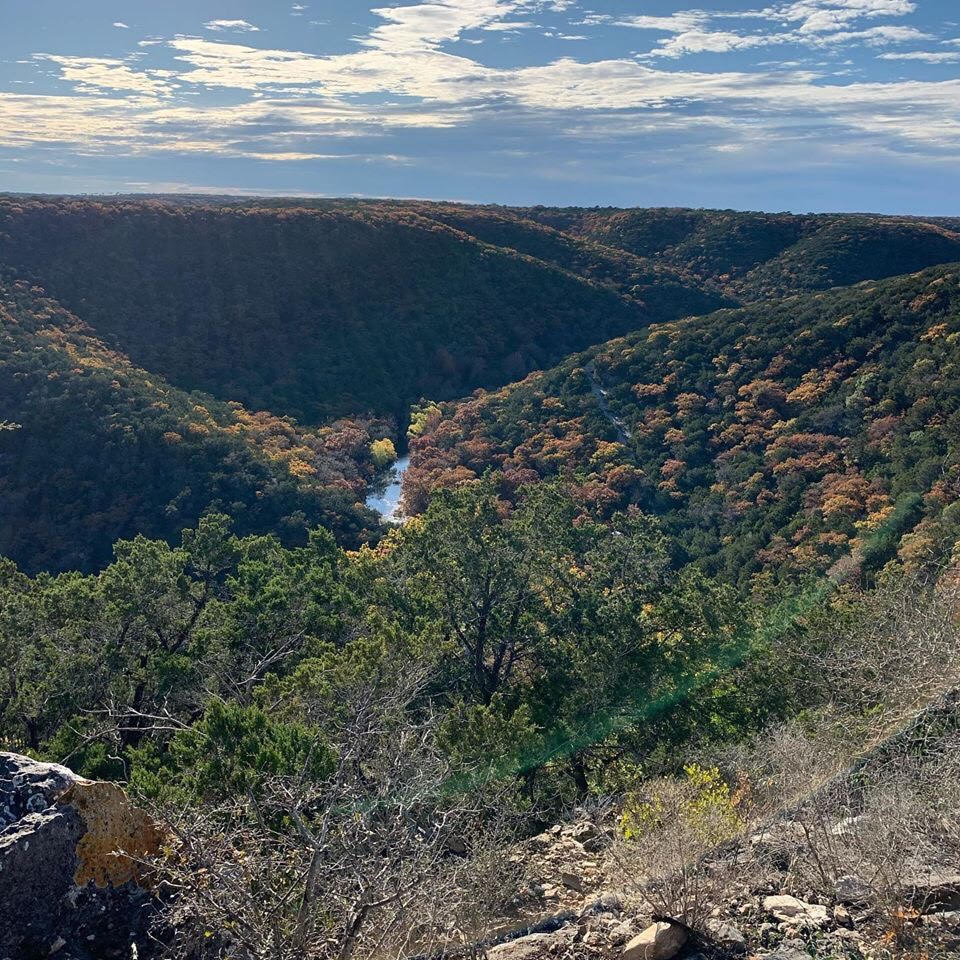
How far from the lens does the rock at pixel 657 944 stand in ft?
16.9

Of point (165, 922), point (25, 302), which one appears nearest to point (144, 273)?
point (25, 302)

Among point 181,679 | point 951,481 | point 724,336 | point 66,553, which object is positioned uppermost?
point 724,336

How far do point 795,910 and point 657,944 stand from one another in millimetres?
1047

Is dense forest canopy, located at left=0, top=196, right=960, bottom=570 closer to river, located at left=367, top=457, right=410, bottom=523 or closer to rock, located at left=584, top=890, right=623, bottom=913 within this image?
river, located at left=367, top=457, right=410, bottom=523

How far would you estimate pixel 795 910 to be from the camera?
553cm

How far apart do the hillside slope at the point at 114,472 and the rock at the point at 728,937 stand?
26.7 meters

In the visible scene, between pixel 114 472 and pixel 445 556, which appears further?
pixel 114 472

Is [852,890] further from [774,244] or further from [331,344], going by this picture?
[774,244]

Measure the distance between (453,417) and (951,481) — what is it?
87.9 ft

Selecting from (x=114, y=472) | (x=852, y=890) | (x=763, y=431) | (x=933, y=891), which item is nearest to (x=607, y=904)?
(x=852, y=890)

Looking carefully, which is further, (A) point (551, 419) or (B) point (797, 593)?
(A) point (551, 419)

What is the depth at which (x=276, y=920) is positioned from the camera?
4531mm

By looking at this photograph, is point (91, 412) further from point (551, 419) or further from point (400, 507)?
point (551, 419)

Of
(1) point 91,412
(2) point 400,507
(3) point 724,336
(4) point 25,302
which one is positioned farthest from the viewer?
(4) point 25,302
